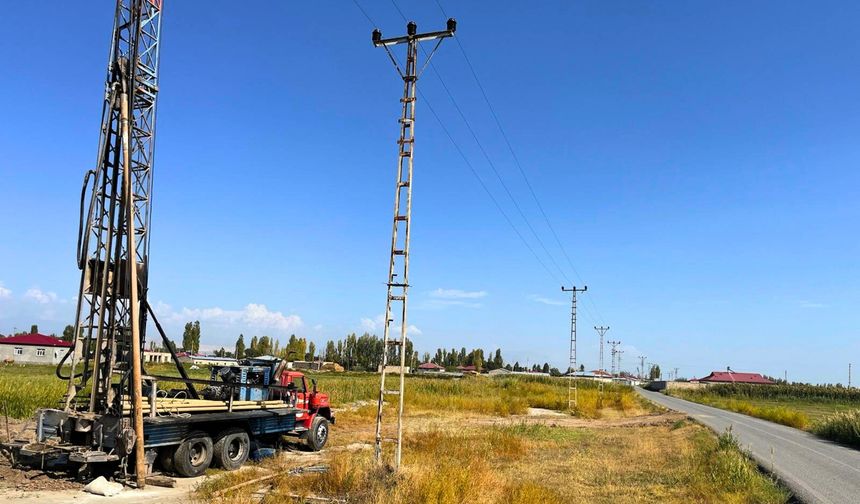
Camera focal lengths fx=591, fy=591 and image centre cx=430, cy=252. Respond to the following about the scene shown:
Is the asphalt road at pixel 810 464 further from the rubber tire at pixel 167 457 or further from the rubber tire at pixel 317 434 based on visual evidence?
the rubber tire at pixel 167 457

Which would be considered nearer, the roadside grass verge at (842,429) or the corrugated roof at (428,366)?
the roadside grass verge at (842,429)

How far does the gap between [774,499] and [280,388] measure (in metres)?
13.1

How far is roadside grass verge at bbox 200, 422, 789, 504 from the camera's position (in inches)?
434

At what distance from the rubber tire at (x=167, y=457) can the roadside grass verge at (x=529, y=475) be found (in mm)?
2007

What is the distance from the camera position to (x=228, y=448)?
49.4 ft

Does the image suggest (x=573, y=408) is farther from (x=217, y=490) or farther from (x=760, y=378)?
(x=760, y=378)

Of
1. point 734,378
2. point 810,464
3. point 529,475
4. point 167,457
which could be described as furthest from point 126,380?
point 734,378

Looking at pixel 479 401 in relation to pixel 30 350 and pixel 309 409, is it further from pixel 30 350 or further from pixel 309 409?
pixel 30 350

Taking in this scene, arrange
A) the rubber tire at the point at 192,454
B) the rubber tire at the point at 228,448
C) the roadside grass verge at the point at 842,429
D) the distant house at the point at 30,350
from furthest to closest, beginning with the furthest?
the distant house at the point at 30,350, the roadside grass verge at the point at 842,429, the rubber tire at the point at 228,448, the rubber tire at the point at 192,454

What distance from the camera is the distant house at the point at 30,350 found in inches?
3231

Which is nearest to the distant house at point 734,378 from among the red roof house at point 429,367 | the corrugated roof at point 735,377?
the corrugated roof at point 735,377

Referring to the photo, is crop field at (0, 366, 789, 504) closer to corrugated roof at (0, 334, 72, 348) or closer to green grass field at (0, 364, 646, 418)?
green grass field at (0, 364, 646, 418)

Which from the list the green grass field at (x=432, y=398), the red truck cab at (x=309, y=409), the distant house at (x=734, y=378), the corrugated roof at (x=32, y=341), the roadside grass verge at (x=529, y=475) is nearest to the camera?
the roadside grass verge at (x=529, y=475)

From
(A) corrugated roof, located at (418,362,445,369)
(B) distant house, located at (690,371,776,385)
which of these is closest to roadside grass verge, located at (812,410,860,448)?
(B) distant house, located at (690,371,776,385)
